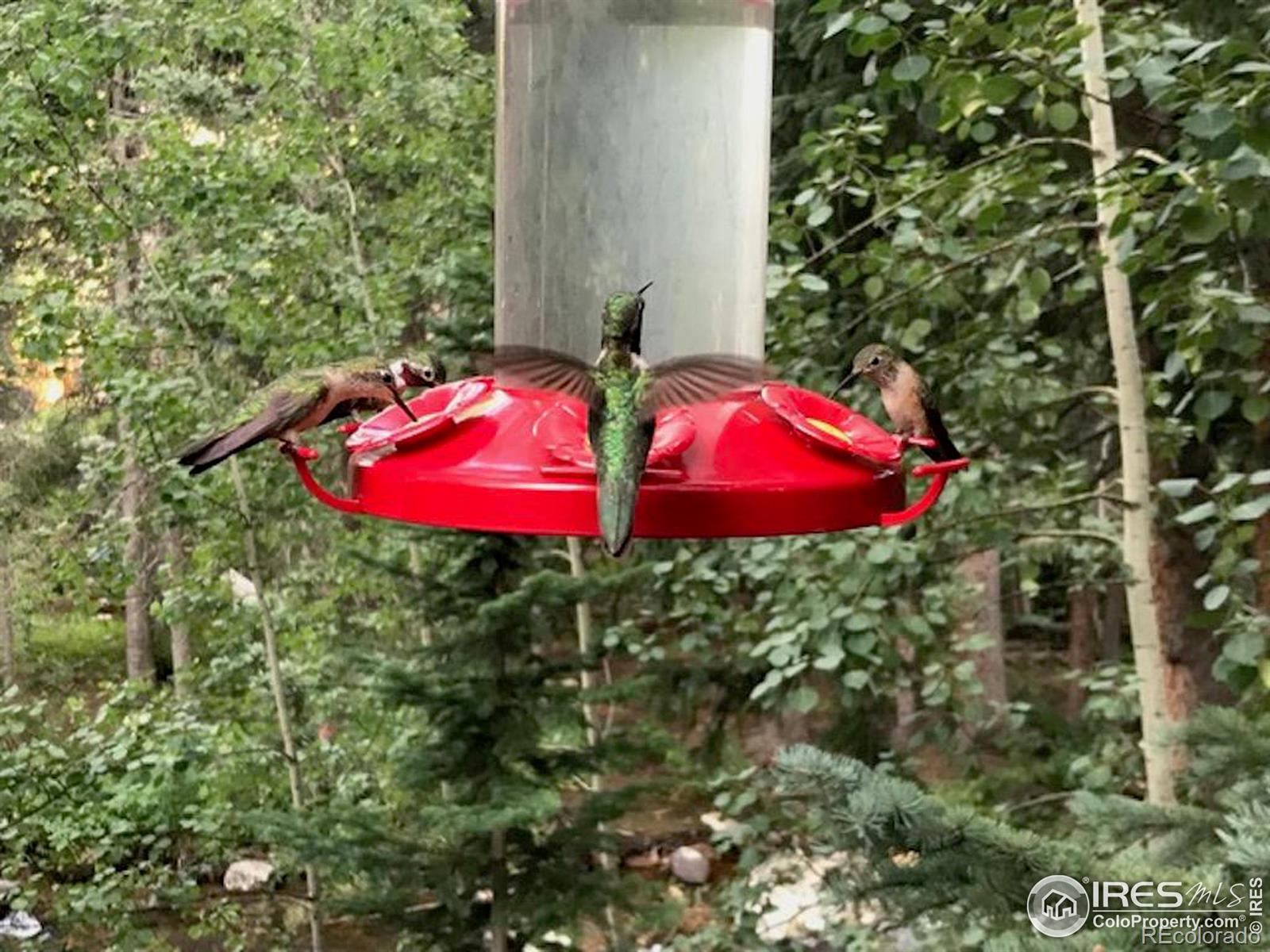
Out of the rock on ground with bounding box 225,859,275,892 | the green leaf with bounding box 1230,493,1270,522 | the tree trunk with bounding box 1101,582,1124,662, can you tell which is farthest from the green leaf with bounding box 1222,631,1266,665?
the tree trunk with bounding box 1101,582,1124,662

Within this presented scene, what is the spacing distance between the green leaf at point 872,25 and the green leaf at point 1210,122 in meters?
0.44

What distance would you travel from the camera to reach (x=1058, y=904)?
1.76 meters

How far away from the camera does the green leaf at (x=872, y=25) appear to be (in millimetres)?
1789

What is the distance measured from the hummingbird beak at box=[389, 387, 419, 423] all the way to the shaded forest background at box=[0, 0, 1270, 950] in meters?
0.76

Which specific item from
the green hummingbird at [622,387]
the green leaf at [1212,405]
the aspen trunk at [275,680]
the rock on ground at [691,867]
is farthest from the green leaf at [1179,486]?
the rock on ground at [691,867]

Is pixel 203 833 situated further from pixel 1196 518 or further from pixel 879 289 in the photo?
pixel 1196 518

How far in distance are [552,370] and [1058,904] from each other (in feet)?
3.54

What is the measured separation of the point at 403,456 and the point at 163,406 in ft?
8.30

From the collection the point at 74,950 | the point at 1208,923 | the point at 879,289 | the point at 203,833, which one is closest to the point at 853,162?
the point at 879,289

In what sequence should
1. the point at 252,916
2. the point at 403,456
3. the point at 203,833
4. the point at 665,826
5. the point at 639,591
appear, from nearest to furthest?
the point at 403,456
the point at 203,833
the point at 639,591
the point at 252,916
the point at 665,826

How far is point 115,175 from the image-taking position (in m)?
3.62

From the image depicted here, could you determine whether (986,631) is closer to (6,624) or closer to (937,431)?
(6,624)

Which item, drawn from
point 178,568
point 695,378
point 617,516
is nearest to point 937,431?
point 695,378

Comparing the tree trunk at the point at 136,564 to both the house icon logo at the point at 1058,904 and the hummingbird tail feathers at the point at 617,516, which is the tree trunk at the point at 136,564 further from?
the hummingbird tail feathers at the point at 617,516
